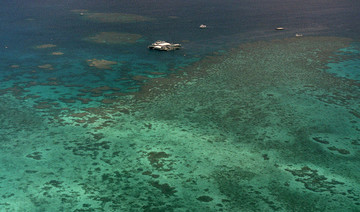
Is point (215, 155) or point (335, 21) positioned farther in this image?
point (335, 21)

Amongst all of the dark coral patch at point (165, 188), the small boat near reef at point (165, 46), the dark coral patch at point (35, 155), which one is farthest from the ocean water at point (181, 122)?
the small boat near reef at point (165, 46)

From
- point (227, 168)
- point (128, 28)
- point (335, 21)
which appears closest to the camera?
point (227, 168)

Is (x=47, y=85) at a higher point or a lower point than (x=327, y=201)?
higher

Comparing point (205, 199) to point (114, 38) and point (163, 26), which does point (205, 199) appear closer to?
point (114, 38)

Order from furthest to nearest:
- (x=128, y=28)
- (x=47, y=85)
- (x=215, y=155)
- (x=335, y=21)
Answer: (x=335, y=21)
(x=128, y=28)
(x=47, y=85)
(x=215, y=155)

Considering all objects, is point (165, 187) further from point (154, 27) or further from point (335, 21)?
point (335, 21)

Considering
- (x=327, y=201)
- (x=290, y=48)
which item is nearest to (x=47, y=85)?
(x=327, y=201)

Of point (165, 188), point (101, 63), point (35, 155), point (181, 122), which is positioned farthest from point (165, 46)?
point (165, 188)
